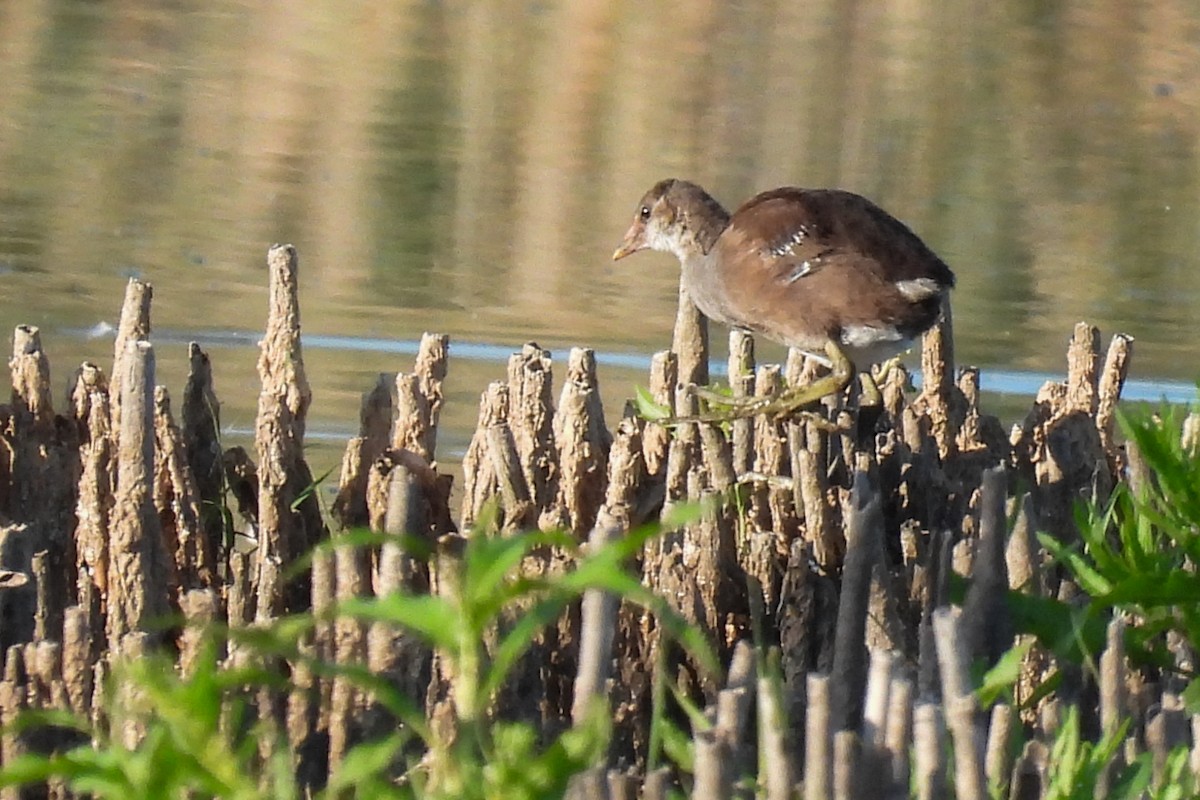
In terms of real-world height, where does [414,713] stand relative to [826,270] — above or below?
below

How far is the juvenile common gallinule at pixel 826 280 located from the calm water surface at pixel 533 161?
1.25 meters

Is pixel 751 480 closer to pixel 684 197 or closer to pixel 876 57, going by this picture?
pixel 684 197

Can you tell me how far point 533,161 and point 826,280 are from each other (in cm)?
604

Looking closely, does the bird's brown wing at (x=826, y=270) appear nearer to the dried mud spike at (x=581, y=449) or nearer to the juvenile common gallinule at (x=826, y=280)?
the juvenile common gallinule at (x=826, y=280)

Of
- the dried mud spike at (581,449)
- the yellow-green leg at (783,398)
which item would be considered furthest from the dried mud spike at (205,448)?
the yellow-green leg at (783,398)

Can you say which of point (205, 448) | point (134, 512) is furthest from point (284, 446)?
point (134, 512)

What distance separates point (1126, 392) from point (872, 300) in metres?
2.41

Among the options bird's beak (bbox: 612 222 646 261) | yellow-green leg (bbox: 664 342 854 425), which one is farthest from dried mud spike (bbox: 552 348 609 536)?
bird's beak (bbox: 612 222 646 261)

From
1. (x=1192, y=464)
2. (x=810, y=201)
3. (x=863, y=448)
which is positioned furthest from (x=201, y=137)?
(x=1192, y=464)

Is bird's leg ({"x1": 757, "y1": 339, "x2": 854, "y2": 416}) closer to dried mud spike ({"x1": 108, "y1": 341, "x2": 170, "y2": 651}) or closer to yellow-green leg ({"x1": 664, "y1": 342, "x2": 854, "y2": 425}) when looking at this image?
yellow-green leg ({"x1": 664, "y1": 342, "x2": 854, "y2": 425})

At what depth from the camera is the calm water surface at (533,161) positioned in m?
7.20

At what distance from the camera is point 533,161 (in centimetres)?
1065

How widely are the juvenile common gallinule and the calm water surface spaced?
1.25 metres

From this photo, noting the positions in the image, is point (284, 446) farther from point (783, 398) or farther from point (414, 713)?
point (414, 713)
